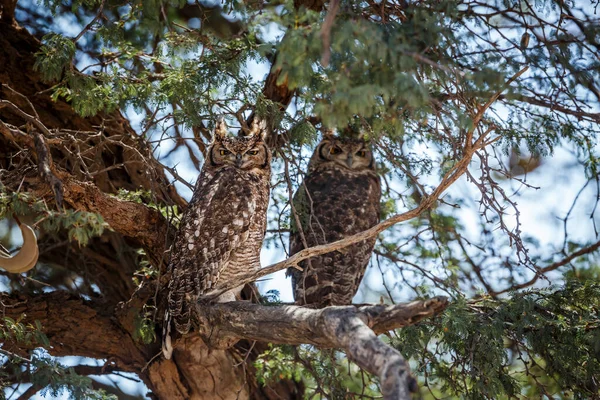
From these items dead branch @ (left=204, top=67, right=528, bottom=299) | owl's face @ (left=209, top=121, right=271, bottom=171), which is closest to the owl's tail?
dead branch @ (left=204, top=67, right=528, bottom=299)

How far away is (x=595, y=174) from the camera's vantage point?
4.04 metres

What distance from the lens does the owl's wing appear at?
3715 millimetres

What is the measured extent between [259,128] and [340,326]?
6.27 ft

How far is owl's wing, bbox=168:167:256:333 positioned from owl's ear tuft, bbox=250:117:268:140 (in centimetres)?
31

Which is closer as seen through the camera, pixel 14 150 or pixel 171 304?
pixel 171 304

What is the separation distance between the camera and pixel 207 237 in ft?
12.6

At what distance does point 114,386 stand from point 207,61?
10.5 feet

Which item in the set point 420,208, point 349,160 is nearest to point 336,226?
point 349,160

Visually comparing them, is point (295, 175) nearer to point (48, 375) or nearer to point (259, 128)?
point (259, 128)

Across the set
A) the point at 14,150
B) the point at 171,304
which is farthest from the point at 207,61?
the point at 14,150

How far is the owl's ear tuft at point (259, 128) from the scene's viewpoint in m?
4.12

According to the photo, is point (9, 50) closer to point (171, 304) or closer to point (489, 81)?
point (171, 304)

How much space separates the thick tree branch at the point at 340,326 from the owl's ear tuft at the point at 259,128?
117 centimetres

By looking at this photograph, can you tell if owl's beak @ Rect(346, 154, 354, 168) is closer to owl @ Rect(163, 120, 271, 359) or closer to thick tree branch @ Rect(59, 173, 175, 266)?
owl @ Rect(163, 120, 271, 359)
